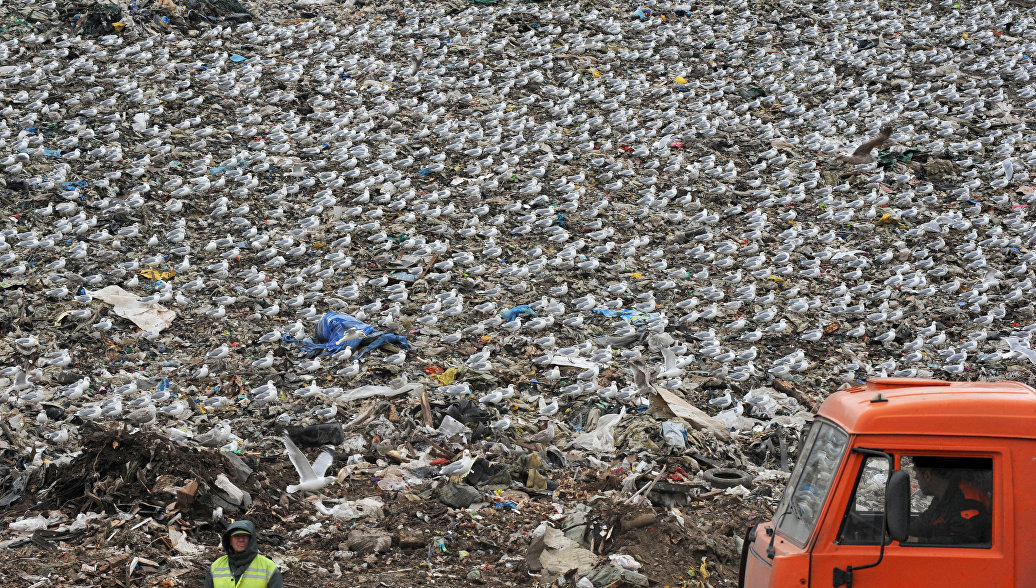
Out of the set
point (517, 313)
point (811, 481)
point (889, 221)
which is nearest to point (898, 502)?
point (811, 481)

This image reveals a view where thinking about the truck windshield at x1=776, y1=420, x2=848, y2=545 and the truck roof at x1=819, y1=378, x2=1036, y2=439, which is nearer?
the truck roof at x1=819, y1=378, x2=1036, y2=439

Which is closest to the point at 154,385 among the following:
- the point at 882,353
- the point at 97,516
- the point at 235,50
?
the point at 97,516

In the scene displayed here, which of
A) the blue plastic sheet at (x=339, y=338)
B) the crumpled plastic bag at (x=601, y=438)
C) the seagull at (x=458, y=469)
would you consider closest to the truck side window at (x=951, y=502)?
the seagull at (x=458, y=469)

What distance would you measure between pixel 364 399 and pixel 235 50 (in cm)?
1216

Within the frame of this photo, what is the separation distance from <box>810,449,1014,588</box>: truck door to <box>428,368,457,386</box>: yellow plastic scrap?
21.0 feet

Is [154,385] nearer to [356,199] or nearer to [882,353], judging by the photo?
[356,199]

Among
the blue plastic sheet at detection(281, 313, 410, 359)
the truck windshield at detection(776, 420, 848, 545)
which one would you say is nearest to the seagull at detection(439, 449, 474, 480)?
the blue plastic sheet at detection(281, 313, 410, 359)

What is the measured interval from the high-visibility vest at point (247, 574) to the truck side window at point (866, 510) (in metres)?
2.80

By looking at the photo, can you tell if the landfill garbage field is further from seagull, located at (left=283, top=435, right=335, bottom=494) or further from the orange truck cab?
the orange truck cab

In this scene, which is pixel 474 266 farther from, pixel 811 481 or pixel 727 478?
pixel 811 481

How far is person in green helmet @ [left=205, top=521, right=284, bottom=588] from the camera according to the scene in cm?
474

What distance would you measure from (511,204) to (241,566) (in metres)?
10.7

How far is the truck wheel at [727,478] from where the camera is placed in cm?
827

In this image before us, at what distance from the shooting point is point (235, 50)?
63.7 feet
